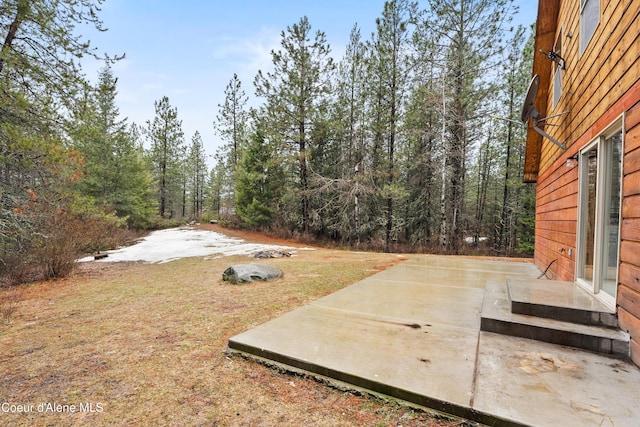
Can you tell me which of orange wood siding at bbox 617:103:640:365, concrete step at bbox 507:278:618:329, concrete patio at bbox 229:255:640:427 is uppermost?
orange wood siding at bbox 617:103:640:365

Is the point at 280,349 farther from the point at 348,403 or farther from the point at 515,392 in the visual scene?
the point at 515,392

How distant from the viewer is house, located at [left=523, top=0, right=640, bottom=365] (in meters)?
2.07

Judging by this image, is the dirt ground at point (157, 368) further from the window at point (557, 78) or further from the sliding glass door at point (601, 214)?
the window at point (557, 78)

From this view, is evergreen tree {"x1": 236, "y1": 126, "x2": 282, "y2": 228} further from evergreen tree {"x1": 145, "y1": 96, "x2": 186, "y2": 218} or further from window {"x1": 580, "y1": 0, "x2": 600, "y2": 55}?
window {"x1": 580, "y1": 0, "x2": 600, "y2": 55}

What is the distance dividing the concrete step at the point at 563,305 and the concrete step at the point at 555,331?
0.05m

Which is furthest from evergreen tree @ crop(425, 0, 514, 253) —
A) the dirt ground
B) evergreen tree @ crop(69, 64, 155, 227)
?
evergreen tree @ crop(69, 64, 155, 227)

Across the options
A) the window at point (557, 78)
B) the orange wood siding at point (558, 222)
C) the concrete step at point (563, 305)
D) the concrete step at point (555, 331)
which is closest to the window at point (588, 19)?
the window at point (557, 78)

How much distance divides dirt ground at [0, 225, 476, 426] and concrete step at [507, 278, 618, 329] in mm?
1607

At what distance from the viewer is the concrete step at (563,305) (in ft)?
7.56

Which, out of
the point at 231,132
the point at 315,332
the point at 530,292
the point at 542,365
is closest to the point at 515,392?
the point at 542,365

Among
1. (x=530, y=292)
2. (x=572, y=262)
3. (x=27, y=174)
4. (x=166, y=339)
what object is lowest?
(x=166, y=339)

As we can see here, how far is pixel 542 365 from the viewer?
1920mm

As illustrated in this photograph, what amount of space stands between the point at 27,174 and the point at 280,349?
6.45 metres

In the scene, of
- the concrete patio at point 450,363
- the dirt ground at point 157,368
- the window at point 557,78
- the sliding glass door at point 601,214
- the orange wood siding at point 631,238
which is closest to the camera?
the concrete patio at point 450,363
